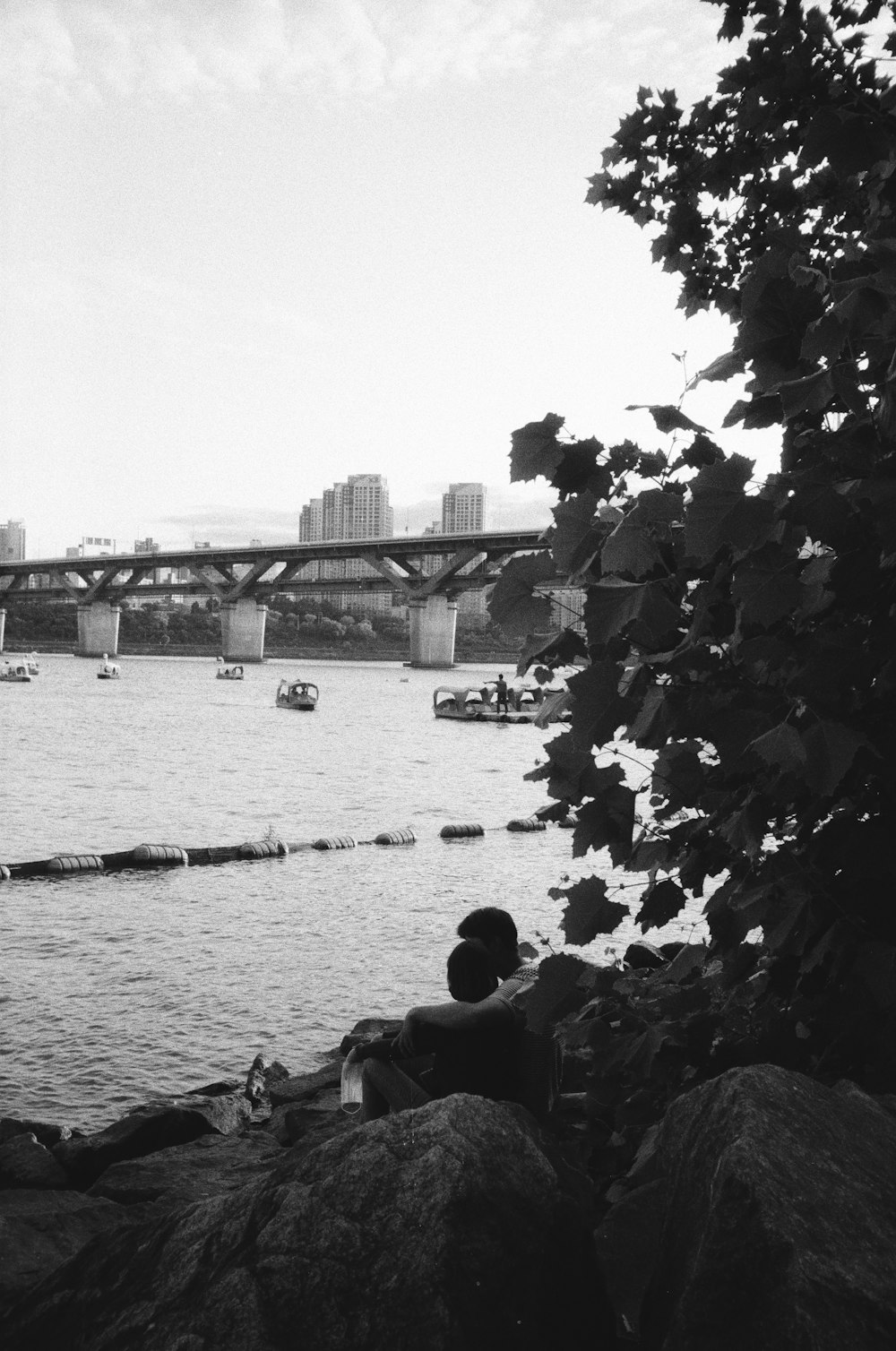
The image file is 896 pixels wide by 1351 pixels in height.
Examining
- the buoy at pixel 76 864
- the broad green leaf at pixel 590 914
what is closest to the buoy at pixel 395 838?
the buoy at pixel 76 864

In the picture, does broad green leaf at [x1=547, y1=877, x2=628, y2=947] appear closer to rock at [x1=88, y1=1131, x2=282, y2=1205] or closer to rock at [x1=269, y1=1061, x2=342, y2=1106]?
rock at [x1=88, y1=1131, x2=282, y2=1205]

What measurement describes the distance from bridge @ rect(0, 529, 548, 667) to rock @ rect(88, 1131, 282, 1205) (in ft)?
299

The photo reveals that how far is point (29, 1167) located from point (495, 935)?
3.70 m

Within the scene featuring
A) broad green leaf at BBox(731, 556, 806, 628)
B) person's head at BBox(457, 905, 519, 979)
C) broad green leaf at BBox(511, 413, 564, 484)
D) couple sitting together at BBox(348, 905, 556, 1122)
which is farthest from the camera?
person's head at BBox(457, 905, 519, 979)

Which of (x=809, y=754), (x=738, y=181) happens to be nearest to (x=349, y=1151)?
(x=809, y=754)

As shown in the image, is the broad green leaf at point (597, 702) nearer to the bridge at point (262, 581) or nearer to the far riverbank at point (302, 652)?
the bridge at point (262, 581)

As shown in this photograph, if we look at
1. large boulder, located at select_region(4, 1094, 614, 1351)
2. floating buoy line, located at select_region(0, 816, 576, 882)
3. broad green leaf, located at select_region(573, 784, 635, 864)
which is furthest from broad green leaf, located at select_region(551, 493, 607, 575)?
floating buoy line, located at select_region(0, 816, 576, 882)

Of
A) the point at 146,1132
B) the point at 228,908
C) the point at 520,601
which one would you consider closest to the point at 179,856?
the point at 228,908

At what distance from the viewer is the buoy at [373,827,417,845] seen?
72.6 feet

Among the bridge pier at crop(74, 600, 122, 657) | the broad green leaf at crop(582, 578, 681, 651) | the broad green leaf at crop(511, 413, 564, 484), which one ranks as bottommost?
the broad green leaf at crop(582, 578, 681, 651)

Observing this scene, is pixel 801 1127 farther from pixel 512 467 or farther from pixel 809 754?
pixel 512 467

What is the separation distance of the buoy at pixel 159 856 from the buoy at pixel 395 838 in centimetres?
417

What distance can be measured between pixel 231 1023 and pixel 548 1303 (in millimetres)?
8529

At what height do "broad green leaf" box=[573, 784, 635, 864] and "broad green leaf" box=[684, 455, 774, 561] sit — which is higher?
"broad green leaf" box=[684, 455, 774, 561]
